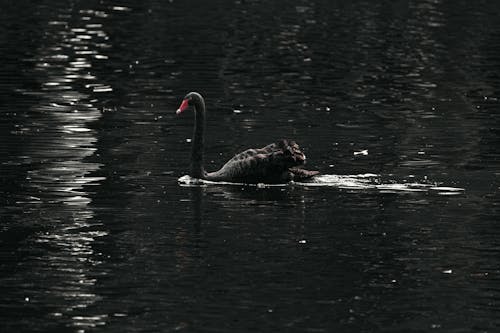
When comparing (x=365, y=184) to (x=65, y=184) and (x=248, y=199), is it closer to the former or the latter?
(x=248, y=199)

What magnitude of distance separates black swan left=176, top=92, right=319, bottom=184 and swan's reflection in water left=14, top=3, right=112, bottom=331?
161 centimetres

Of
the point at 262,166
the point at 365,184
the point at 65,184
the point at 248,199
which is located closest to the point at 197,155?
the point at 262,166

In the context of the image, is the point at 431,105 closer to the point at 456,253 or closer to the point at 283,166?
the point at 283,166

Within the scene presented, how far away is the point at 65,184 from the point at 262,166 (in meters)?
3.06

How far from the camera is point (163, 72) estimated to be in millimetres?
45500

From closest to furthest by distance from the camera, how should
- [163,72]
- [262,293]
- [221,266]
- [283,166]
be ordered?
[262,293]
[221,266]
[283,166]
[163,72]

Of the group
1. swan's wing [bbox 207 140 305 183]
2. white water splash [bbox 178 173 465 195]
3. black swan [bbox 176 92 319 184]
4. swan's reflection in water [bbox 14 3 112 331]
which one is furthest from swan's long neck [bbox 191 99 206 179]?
swan's reflection in water [bbox 14 3 112 331]

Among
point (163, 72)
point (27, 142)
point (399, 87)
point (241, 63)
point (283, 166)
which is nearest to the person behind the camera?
point (283, 166)

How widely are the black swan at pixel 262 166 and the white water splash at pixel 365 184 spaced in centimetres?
13

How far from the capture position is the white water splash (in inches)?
985

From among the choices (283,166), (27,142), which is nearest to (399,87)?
(27,142)

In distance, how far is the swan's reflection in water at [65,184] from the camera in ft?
59.4

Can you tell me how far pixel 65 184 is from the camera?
25266mm

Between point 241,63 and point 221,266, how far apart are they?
29.8 meters
